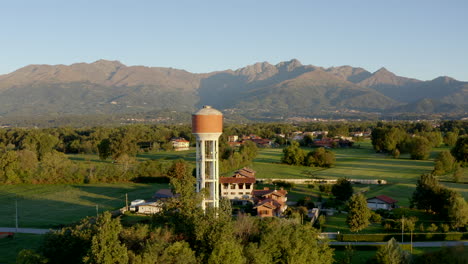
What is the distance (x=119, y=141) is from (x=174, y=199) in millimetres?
55865

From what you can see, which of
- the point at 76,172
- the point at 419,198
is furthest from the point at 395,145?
the point at 76,172

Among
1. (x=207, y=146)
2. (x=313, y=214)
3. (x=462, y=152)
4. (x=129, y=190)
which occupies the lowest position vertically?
(x=129, y=190)

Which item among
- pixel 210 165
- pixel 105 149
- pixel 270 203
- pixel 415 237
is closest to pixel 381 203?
pixel 415 237

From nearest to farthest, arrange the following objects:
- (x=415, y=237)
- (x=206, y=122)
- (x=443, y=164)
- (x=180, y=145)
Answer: (x=206, y=122) → (x=415, y=237) → (x=443, y=164) → (x=180, y=145)

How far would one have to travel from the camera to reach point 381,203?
42969 millimetres

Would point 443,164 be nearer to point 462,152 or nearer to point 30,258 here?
point 462,152

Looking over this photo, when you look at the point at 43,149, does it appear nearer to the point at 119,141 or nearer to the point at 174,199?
the point at 119,141

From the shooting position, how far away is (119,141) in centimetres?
7881

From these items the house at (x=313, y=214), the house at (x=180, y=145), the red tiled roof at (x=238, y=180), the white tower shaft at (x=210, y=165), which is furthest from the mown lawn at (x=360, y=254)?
the house at (x=180, y=145)

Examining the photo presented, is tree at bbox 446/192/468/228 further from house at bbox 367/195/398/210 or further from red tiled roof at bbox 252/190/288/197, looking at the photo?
red tiled roof at bbox 252/190/288/197

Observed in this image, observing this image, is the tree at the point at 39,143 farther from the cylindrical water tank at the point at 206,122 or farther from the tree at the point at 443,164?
the tree at the point at 443,164

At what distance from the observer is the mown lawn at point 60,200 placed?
3981 cm

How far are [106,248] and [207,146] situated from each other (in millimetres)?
11586

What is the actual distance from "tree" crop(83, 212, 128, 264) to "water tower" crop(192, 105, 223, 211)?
814 centimetres
